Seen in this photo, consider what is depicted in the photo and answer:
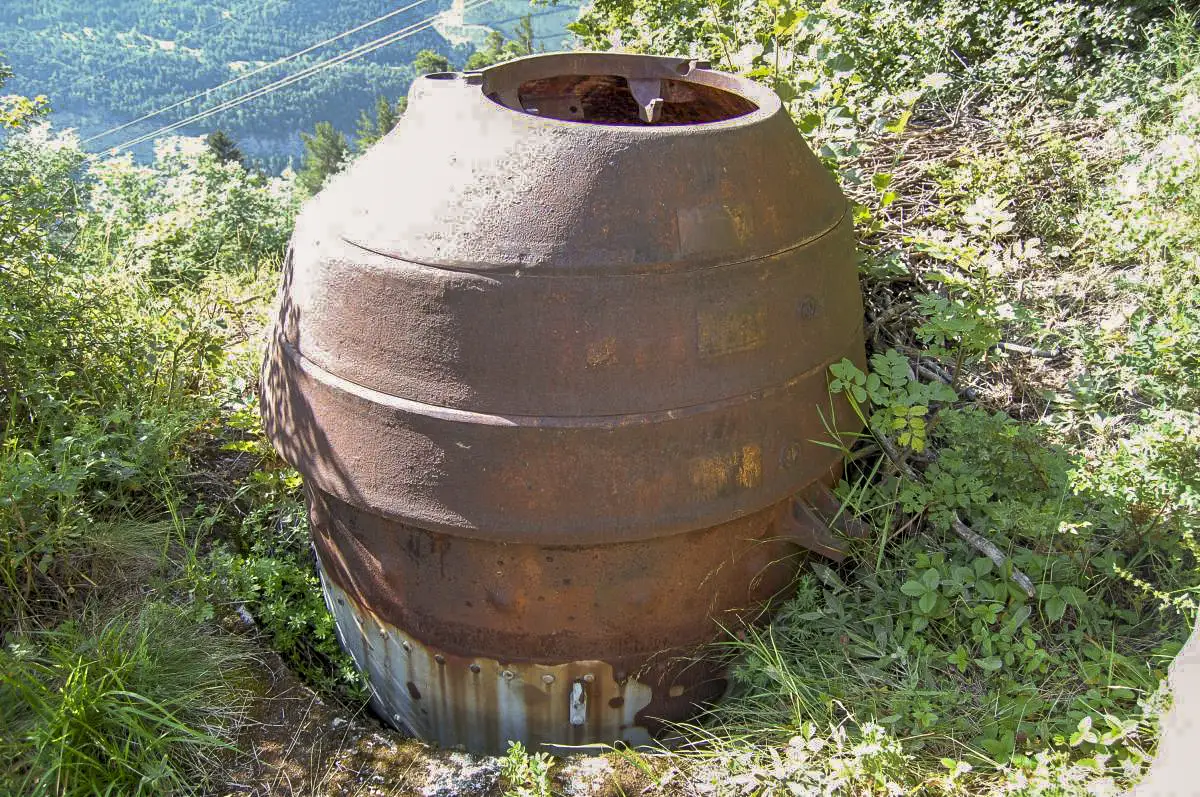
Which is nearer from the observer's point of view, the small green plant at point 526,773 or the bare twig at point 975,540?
the small green plant at point 526,773

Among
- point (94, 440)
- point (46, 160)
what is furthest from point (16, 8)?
point (94, 440)

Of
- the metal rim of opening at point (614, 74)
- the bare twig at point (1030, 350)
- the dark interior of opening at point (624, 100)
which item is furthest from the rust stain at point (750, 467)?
the bare twig at point (1030, 350)

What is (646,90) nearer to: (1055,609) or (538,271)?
(538,271)

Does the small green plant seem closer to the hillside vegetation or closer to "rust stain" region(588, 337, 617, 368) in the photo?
the hillside vegetation

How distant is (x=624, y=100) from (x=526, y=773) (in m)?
2.33

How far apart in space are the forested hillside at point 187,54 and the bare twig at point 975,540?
1706 inches

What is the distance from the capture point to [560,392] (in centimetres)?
199

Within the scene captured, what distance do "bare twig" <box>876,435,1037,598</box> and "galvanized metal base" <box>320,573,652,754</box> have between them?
1091 mm

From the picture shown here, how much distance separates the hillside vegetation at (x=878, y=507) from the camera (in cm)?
212

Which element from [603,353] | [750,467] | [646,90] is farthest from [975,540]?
[646,90]

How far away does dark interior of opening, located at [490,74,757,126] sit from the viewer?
9.36ft

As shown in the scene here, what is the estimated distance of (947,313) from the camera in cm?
267

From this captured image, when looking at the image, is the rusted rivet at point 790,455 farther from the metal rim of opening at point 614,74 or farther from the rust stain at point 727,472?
the metal rim of opening at point 614,74

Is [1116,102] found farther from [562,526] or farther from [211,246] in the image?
[211,246]
